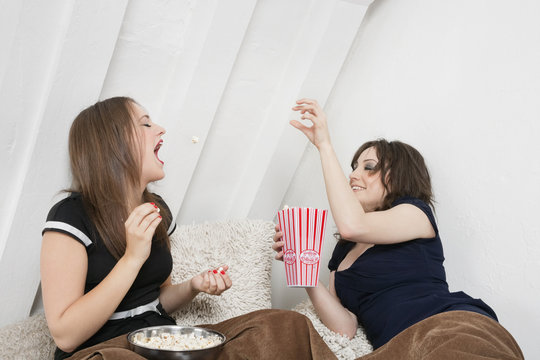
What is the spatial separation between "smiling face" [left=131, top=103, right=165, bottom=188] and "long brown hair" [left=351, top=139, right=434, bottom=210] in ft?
2.45

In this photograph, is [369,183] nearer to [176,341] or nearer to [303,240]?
[303,240]

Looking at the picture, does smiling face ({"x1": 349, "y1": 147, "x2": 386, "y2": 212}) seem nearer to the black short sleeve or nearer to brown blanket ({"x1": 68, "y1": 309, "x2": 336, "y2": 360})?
brown blanket ({"x1": 68, "y1": 309, "x2": 336, "y2": 360})

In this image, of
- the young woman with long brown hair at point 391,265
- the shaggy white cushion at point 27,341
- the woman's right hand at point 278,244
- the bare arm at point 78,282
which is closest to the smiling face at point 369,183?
the young woman with long brown hair at point 391,265

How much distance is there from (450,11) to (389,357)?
128 cm

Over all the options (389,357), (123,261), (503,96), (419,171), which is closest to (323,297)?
(389,357)

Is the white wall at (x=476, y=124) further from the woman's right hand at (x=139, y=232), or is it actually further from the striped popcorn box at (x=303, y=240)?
the woman's right hand at (x=139, y=232)

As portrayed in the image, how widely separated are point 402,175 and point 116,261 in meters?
0.97

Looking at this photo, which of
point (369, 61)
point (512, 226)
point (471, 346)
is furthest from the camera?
point (369, 61)

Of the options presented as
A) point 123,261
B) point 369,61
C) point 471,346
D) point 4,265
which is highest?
point 369,61

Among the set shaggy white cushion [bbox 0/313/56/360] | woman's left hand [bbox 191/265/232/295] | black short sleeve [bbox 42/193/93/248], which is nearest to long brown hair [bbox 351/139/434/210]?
woman's left hand [bbox 191/265/232/295]

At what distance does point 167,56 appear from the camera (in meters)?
2.02

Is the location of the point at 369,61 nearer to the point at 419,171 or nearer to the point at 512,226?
the point at 419,171

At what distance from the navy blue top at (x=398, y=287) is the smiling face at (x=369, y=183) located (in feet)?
0.30

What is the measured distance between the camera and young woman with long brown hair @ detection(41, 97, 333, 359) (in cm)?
143
